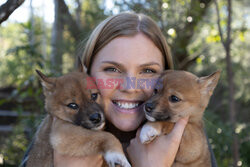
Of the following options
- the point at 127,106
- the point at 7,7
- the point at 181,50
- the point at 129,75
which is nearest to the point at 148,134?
the point at 127,106

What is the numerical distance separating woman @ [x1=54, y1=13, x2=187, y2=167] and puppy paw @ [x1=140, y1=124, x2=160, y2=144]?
5.0 inches

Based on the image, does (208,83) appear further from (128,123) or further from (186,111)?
(128,123)

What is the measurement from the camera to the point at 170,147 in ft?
7.97

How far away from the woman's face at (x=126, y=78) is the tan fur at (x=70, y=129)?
21 centimetres

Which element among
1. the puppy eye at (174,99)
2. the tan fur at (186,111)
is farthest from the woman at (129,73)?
the puppy eye at (174,99)

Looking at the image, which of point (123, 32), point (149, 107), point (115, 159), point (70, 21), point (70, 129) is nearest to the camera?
point (115, 159)

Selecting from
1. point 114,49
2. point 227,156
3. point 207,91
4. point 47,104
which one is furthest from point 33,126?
point 227,156

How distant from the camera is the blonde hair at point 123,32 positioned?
310 centimetres

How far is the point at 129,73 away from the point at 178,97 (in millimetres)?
673

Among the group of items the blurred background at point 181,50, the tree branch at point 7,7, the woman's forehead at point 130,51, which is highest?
the tree branch at point 7,7

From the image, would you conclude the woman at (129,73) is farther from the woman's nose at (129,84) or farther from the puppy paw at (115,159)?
the puppy paw at (115,159)

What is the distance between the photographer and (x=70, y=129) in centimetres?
245

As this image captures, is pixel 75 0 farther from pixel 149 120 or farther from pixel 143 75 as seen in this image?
pixel 149 120

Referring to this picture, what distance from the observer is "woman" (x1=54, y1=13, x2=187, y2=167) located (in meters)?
2.50
